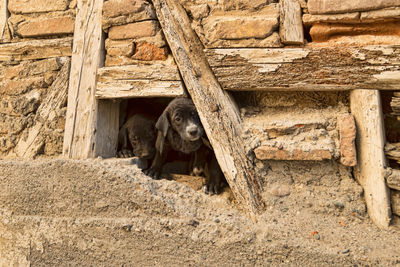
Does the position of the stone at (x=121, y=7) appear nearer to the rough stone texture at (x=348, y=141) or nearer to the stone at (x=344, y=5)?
the stone at (x=344, y=5)

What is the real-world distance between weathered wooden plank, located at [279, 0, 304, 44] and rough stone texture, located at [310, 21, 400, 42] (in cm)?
9

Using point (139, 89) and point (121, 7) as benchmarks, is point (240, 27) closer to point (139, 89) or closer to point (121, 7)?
point (139, 89)

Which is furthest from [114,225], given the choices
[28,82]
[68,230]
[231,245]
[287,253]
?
[28,82]

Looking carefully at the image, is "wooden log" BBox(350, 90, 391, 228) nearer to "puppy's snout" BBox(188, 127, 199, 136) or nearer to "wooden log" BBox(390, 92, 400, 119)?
"wooden log" BBox(390, 92, 400, 119)

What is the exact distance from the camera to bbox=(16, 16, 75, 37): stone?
241 centimetres

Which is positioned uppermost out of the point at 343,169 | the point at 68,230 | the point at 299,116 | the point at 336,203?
the point at 299,116

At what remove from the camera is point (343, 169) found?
1782 millimetres

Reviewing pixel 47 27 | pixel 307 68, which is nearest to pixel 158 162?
pixel 47 27

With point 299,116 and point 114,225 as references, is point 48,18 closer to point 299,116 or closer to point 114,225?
point 114,225

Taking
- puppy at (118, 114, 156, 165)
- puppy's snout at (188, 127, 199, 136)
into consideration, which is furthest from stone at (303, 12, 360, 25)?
puppy at (118, 114, 156, 165)

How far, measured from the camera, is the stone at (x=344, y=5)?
158 cm

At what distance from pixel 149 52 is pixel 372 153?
5.12 ft

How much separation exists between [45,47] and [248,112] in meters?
1.73

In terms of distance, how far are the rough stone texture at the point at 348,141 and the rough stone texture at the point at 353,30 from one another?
1.55ft
